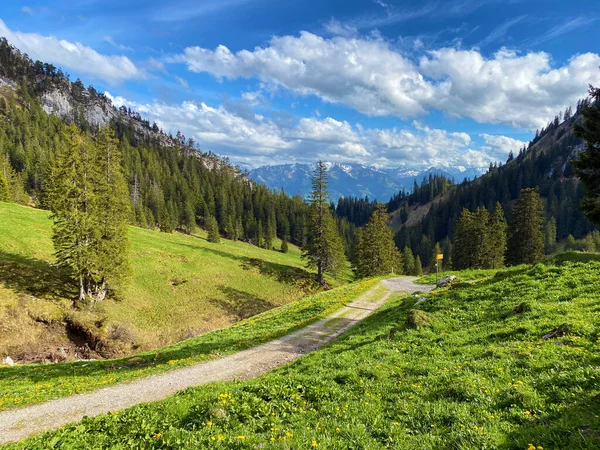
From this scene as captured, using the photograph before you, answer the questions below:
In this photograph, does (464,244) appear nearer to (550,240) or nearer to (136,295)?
(136,295)

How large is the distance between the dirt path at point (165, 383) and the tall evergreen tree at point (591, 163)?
56.5ft

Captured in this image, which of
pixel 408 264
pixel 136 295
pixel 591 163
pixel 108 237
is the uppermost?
pixel 591 163

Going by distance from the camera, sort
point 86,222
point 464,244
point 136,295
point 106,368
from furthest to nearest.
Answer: point 464,244
point 136,295
point 86,222
point 106,368

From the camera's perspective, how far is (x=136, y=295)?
1657 inches

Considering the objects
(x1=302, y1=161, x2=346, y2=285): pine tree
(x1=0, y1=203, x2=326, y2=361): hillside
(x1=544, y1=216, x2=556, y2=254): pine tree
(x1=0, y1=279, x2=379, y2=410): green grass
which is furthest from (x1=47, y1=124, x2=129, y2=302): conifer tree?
(x1=544, y1=216, x2=556, y2=254): pine tree

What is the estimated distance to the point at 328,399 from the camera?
9.62 metres

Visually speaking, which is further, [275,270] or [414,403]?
[275,270]

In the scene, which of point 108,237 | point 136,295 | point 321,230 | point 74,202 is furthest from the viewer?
point 321,230

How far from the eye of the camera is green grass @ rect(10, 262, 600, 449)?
6.77 m

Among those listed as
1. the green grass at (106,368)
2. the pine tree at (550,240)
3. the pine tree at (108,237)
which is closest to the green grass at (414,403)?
the green grass at (106,368)

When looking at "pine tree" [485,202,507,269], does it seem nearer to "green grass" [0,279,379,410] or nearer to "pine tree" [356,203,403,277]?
"pine tree" [356,203,403,277]

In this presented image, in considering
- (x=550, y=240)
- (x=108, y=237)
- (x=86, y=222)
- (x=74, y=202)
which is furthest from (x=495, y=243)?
(x=550, y=240)

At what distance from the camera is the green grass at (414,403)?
6.77 meters

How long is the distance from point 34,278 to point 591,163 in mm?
50266
